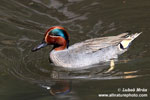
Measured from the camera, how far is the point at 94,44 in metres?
8.88

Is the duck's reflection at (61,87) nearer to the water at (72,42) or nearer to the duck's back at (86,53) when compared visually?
the water at (72,42)

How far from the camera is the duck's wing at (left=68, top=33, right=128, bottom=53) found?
872 centimetres

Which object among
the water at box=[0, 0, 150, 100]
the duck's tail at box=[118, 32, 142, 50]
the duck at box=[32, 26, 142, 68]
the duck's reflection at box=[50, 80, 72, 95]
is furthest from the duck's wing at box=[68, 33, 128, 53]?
the duck's reflection at box=[50, 80, 72, 95]

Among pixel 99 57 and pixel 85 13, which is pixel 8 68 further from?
pixel 85 13

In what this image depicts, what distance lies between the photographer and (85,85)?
25.2 ft

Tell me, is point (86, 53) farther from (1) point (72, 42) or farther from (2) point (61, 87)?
(2) point (61, 87)

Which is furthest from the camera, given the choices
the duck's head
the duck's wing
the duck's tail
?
the duck's tail

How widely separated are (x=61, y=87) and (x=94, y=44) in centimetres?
166

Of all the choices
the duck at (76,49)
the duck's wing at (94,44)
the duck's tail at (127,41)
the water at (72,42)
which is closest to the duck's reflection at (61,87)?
the water at (72,42)

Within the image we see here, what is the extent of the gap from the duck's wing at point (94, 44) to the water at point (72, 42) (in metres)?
0.43

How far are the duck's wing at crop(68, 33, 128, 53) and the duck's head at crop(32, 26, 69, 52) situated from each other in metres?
0.23

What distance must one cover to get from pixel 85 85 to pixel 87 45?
4.63 feet

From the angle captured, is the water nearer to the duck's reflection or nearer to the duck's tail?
the duck's reflection

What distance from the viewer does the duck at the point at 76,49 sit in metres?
8.60
